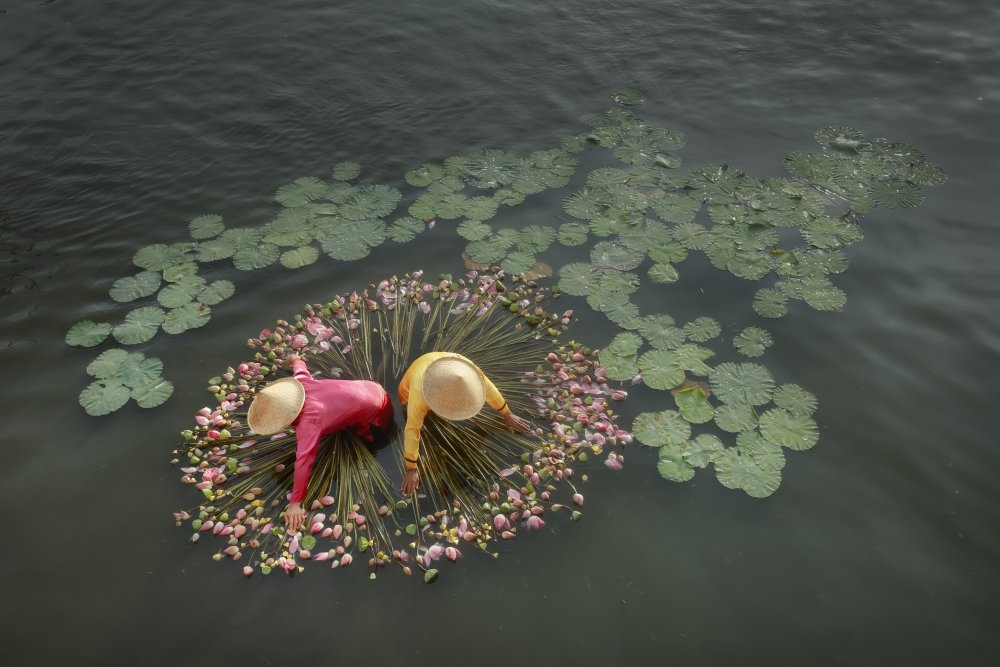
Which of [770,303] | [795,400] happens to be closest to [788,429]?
[795,400]

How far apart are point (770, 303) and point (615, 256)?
1.33 metres

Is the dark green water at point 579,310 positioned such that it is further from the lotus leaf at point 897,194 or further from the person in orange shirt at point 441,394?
the person in orange shirt at point 441,394

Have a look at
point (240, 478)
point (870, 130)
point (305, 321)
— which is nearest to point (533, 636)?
point (240, 478)

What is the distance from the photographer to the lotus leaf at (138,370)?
17.3 feet

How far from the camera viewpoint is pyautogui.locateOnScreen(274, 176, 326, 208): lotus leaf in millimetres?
6824

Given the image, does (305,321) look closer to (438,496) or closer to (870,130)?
(438,496)

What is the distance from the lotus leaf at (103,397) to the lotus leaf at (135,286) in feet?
3.09

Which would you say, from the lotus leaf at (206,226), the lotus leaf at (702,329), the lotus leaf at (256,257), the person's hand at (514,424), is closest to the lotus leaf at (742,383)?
the lotus leaf at (702,329)

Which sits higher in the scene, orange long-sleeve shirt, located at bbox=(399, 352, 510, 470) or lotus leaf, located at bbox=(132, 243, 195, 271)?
orange long-sleeve shirt, located at bbox=(399, 352, 510, 470)

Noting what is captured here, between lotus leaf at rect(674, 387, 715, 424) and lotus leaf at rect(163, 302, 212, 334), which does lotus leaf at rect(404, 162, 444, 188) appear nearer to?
lotus leaf at rect(163, 302, 212, 334)

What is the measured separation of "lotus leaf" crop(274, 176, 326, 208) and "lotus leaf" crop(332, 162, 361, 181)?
0.63 ft

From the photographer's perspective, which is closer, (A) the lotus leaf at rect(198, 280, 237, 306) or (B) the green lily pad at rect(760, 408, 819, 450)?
(B) the green lily pad at rect(760, 408, 819, 450)

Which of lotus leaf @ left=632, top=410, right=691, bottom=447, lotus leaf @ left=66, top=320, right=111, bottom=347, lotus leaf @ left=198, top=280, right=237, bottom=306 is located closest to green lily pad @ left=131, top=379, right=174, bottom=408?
lotus leaf @ left=66, top=320, right=111, bottom=347

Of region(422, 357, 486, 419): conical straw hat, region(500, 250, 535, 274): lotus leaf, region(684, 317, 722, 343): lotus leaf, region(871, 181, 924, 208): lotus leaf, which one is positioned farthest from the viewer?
region(871, 181, 924, 208): lotus leaf
